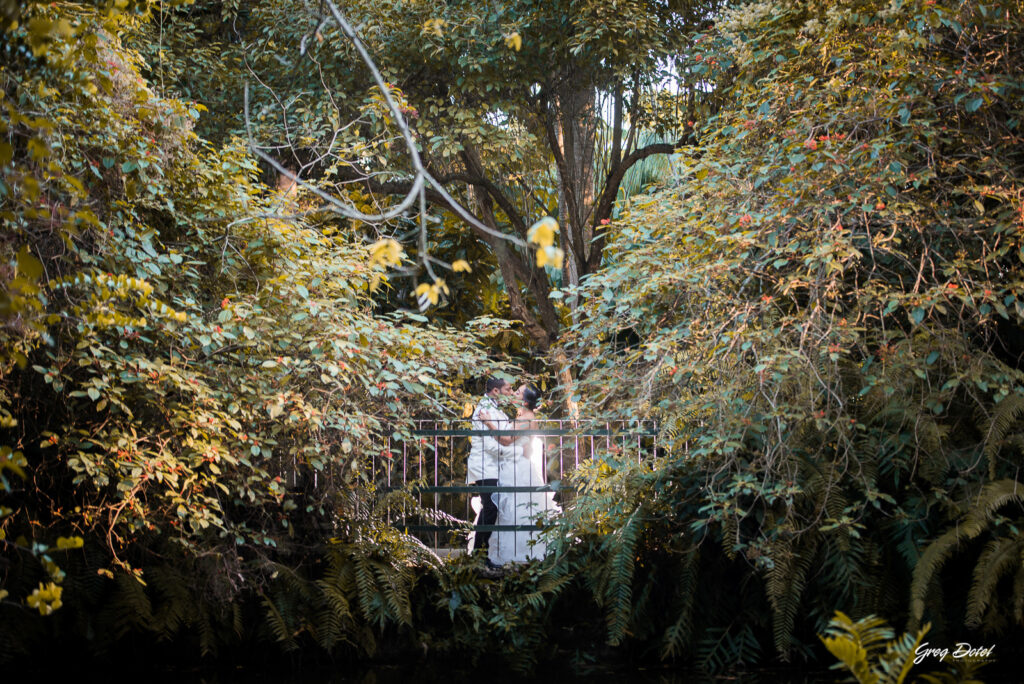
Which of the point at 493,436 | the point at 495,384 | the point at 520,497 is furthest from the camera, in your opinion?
the point at 495,384

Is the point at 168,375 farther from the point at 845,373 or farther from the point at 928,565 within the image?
the point at 928,565

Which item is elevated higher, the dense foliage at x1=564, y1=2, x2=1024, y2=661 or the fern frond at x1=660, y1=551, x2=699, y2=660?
the dense foliage at x1=564, y1=2, x2=1024, y2=661

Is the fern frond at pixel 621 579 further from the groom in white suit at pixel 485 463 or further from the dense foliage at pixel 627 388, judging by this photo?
the groom in white suit at pixel 485 463

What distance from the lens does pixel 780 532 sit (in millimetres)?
5191

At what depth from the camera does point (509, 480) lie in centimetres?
709

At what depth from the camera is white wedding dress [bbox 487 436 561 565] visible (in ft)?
22.7

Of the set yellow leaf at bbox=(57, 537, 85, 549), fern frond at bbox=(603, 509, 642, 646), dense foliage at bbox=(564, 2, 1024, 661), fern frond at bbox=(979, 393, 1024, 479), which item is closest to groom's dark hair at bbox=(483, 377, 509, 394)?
dense foliage at bbox=(564, 2, 1024, 661)

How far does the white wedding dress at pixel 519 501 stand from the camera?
691 centimetres

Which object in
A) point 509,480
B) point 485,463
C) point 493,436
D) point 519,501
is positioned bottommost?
point 519,501

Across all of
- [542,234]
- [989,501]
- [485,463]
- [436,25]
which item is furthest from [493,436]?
[542,234]

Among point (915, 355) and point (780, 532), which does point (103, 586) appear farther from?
point (915, 355)

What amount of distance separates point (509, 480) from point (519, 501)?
209mm

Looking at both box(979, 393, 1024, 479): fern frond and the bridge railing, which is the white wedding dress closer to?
the bridge railing

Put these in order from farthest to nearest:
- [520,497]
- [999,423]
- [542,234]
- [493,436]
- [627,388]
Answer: [520,497] < [493,436] < [627,388] < [999,423] < [542,234]
